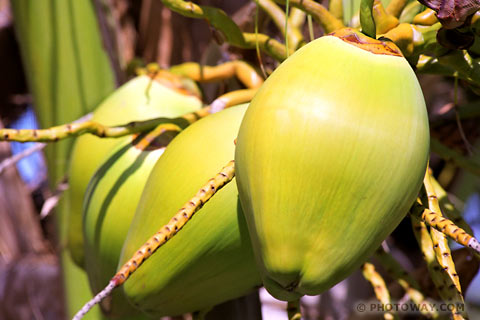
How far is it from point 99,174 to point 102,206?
0.04 m

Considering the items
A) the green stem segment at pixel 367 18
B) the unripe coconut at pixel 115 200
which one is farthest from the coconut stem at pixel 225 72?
the green stem segment at pixel 367 18

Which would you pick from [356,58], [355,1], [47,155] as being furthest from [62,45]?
[356,58]

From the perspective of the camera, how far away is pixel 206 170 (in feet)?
1.76

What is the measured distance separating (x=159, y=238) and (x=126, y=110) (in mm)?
287

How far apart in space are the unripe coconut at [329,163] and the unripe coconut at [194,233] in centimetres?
7

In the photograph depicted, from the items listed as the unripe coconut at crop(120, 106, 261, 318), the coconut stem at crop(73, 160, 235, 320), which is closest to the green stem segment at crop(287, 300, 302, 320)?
the unripe coconut at crop(120, 106, 261, 318)

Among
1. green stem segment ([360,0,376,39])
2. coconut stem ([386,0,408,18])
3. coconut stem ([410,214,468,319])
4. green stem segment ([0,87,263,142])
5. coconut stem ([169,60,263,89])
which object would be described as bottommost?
coconut stem ([410,214,468,319])

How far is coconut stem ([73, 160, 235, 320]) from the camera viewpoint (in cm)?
44

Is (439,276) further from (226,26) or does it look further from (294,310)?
(226,26)

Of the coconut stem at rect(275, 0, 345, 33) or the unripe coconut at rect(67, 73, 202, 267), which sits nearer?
the coconut stem at rect(275, 0, 345, 33)

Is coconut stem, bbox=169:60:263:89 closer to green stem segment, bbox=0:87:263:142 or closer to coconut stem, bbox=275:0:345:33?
green stem segment, bbox=0:87:263:142

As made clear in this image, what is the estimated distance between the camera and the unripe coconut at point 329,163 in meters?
0.43

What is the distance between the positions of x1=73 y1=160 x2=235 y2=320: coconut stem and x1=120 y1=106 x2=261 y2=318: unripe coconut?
6 cm

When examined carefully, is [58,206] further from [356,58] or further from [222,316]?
[356,58]
